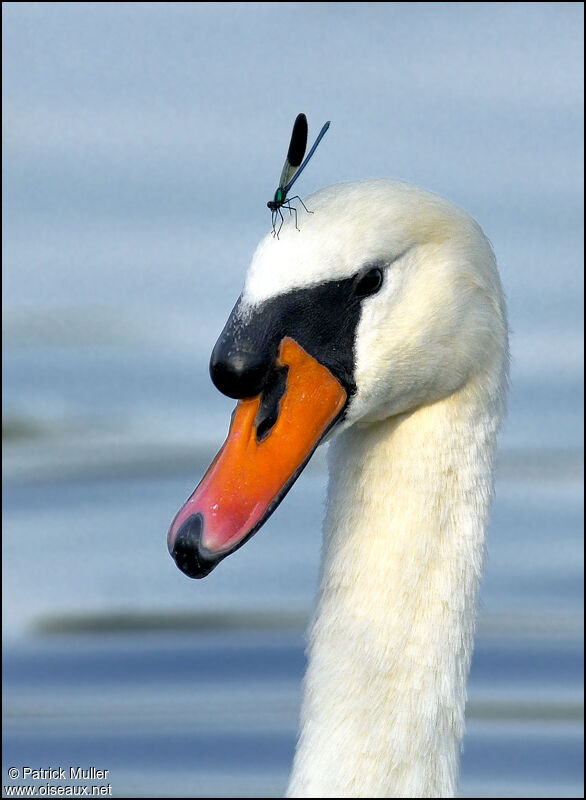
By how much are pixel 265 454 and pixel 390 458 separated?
0.42m

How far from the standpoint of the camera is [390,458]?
4.93m

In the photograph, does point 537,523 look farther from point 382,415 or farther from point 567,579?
point 382,415

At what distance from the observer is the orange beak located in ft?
14.9

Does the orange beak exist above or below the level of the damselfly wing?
below

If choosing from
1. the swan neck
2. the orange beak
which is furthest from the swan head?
the swan neck

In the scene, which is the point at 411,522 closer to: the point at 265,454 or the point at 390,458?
the point at 390,458

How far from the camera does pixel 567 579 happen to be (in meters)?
8.91

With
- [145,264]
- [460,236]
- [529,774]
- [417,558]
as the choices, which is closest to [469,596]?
[417,558]

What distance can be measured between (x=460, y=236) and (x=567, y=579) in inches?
168

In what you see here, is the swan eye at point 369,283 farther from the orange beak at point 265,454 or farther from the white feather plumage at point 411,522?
the orange beak at point 265,454

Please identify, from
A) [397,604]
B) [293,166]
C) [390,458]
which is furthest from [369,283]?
[397,604]

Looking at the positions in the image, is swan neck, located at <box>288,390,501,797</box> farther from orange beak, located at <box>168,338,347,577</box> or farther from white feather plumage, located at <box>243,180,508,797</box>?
orange beak, located at <box>168,338,347,577</box>

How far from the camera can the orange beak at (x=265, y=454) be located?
455 cm

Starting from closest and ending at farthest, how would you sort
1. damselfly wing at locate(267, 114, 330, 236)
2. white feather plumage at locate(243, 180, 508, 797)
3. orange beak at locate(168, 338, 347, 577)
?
orange beak at locate(168, 338, 347, 577) → damselfly wing at locate(267, 114, 330, 236) → white feather plumage at locate(243, 180, 508, 797)
